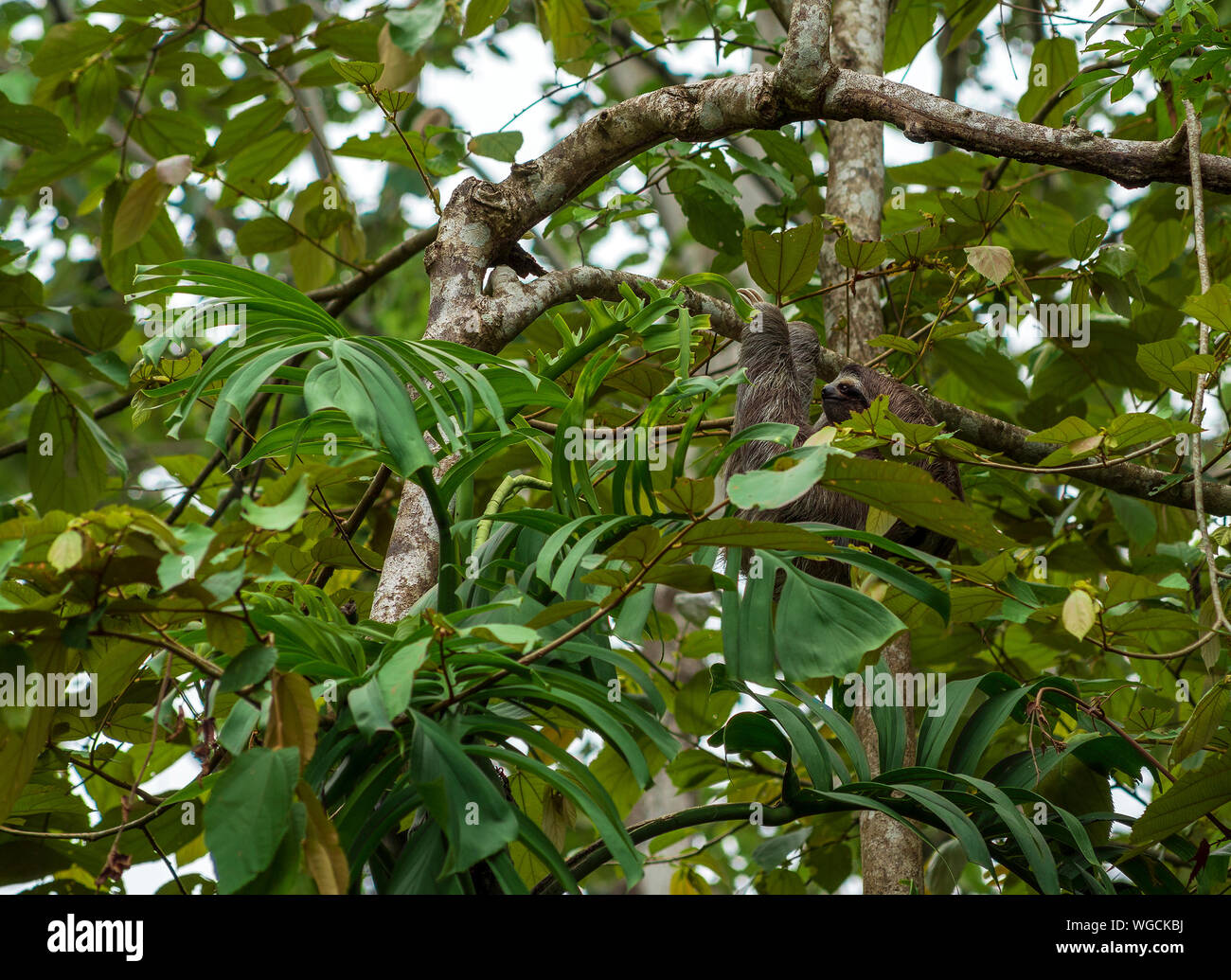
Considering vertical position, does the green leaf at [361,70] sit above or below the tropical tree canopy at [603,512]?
above

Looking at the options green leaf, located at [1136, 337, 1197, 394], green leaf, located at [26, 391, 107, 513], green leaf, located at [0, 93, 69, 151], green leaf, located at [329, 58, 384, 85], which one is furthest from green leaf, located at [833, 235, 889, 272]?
green leaf, located at [0, 93, 69, 151]

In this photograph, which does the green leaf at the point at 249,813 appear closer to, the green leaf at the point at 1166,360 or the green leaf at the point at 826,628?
the green leaf at the point at 826,628

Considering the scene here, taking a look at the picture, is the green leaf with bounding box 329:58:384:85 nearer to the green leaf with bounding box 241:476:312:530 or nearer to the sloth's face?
the sloth's face

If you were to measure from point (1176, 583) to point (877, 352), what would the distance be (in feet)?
4.15

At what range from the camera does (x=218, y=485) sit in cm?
344

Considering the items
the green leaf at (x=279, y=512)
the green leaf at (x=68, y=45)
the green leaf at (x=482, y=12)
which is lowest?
the green leaf at (x=279, y=512)

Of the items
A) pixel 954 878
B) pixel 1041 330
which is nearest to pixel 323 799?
pixel 954 878

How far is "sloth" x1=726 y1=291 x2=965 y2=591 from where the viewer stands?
3.16 metres

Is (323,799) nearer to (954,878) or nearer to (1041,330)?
(954,878)

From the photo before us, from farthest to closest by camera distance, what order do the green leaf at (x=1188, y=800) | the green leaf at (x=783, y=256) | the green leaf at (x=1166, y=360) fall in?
1. the green leaf at (x=783, y=256)
2. the green leaf at (x=1166, y=360)
3. the green leaf at (x=1188, y=800)

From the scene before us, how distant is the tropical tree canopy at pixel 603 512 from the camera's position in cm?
151

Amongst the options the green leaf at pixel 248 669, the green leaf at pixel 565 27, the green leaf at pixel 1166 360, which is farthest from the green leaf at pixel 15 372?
the green leaf at pixel 1166 360

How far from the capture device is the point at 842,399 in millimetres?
3162

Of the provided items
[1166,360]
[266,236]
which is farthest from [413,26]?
[1166,360]
